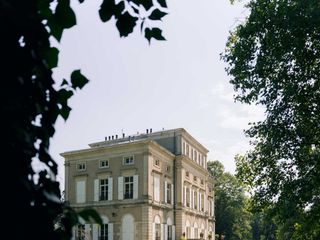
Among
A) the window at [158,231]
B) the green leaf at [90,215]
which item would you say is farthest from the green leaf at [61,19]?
the window at [158,231]

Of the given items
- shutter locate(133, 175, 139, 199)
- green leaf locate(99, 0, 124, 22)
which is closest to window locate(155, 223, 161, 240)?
shutter locate(133, 175, 139, 199)

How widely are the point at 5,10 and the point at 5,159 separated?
0.44m

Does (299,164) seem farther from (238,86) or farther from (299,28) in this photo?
(299,28)

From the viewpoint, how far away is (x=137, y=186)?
37.5 m

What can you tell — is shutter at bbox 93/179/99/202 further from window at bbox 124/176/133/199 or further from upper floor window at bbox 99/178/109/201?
window at bbox 124/176/133/199

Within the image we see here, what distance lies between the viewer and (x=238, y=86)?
47.5 feet

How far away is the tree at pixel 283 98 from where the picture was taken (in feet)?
42.7

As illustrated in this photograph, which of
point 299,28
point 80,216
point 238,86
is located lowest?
point 80,216

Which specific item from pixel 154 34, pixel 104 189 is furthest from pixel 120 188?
pixel 154 34

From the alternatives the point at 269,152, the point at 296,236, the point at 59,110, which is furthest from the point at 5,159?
the point at 296,236

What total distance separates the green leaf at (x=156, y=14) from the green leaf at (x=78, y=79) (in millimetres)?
776

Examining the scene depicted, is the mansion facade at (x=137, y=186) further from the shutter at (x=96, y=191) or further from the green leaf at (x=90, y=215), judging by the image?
the green leaf at (x=90, y=215)

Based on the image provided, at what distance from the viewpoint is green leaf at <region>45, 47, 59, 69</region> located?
1.78 m

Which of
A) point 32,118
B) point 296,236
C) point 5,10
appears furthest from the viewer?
point 296,236
